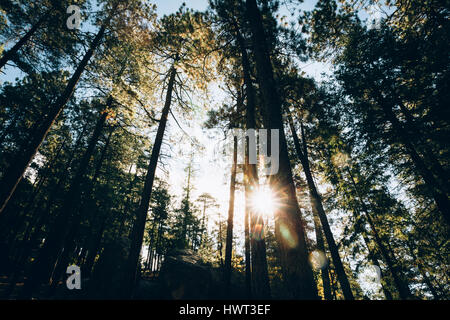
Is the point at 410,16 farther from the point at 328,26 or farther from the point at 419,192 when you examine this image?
the point at 419,192

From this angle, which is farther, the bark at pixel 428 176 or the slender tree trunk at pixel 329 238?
the slender tree trunk at pixel 329 238

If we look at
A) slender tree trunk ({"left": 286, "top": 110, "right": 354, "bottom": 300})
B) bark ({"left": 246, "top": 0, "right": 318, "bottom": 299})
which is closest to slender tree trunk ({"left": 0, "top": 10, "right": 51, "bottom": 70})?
bark ({"left": 246, "top": 0, "right": 318, "bottom": 299})

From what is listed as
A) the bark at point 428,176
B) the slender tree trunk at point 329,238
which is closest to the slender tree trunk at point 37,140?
the slender tree trunk at point 329,238

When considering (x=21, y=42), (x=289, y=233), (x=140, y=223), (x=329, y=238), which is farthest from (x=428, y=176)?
(x=21, y=42)

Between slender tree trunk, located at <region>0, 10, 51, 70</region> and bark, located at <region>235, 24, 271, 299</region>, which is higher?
slender tree trunk, located at <region>0, 10, 51, 70</region>

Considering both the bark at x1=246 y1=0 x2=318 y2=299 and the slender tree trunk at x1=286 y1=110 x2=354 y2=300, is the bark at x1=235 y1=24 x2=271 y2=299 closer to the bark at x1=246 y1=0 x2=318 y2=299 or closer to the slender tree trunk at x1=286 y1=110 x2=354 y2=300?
the slender tree trunk at x1=286 y1=110 x2=354 y2=300

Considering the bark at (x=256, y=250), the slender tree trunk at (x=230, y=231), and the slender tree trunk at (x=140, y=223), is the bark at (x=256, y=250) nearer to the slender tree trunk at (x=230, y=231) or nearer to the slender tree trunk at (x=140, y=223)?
the slender tree trunk at (x=230, y=231)

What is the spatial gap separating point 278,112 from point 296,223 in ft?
7.43

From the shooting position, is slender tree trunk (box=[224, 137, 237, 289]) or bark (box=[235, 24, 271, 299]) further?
slender tree trunk (box=[224, 137, 237, 289])
